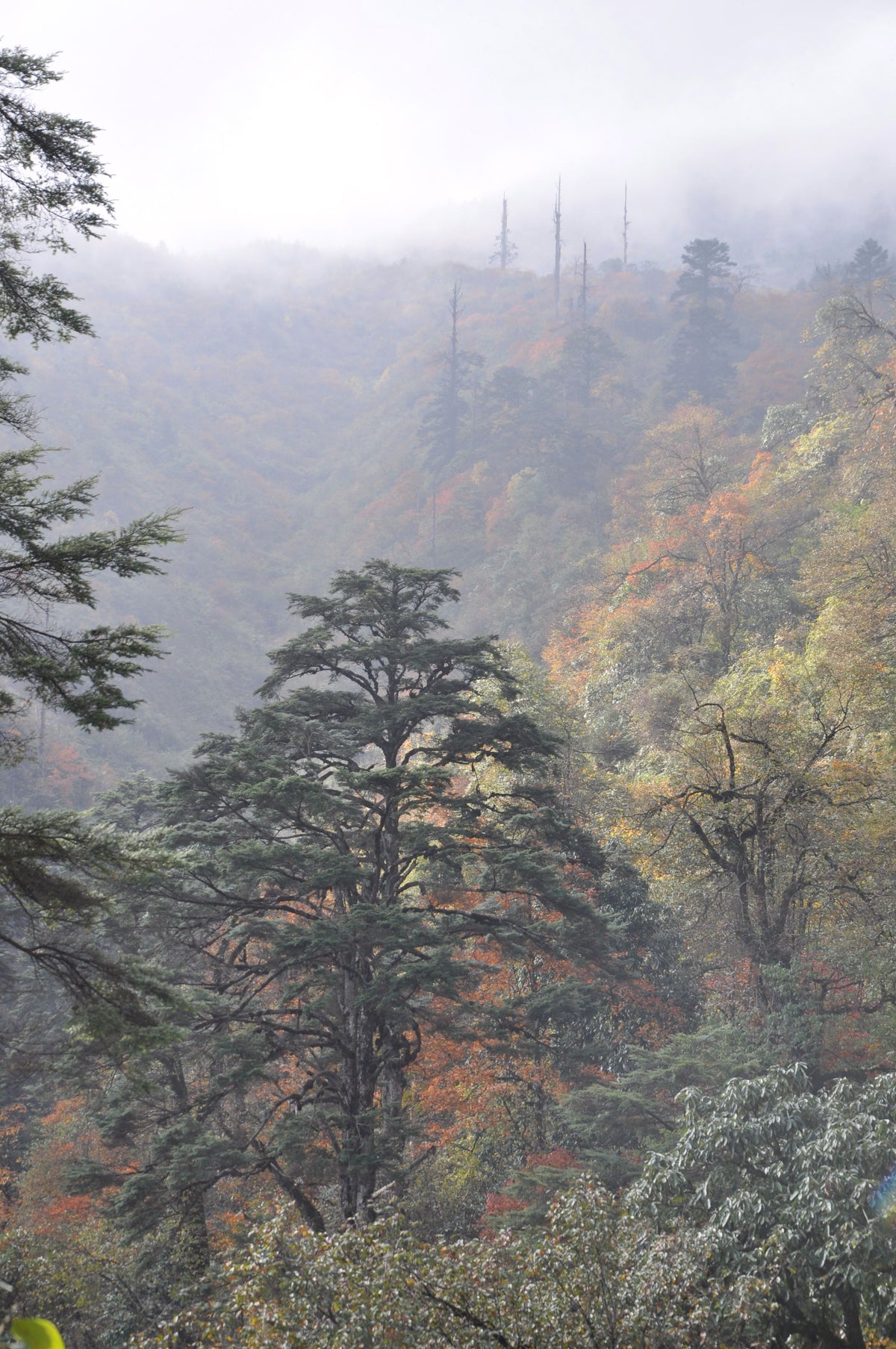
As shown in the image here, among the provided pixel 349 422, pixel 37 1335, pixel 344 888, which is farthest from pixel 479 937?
pixel 349 422

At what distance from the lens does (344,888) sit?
1739cm

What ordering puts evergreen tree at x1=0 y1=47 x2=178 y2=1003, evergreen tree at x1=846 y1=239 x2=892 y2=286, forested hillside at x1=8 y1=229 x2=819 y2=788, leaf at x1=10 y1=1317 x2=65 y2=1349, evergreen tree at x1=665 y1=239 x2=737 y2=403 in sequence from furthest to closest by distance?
evergreen tree at x1=846 y1=239 x2=892 y2=286, evergreen tree at x1=665 y1=239 x2=737 y2=403, forested hillside at x1=8 y1=229 x2=819 y2=788, evergreen tree at x1=0 y1=47 x2=178 y2=1003, leaf at x1=10 y1=1317 x2=65 y2=1349

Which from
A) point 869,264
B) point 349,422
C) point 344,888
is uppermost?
point 349,422

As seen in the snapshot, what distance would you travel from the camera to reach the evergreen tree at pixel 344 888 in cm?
1517

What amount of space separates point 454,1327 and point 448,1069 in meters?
15.8

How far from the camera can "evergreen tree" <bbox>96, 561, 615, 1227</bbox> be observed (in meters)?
15.2

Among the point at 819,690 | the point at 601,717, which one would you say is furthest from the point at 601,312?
the point at 819,690

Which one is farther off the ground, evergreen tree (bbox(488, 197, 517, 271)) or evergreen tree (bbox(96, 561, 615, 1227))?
evergreen tree (bbox(488, 197, 517, 271))

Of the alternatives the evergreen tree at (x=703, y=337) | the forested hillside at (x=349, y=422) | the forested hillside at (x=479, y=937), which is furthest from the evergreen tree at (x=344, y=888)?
the evergreen tree at (x=703, y=337)

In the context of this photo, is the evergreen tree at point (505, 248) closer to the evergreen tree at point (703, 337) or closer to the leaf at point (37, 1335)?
the evergreen tree at point (703, 337)

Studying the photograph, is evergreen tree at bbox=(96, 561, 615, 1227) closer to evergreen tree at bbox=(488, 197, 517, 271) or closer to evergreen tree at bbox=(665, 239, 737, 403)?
evergreen tree at bbox=(665, 239, 737, 403)

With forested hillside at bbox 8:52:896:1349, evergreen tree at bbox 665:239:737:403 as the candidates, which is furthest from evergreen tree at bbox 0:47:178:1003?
evergreen tree at bbox 665:239:737:403

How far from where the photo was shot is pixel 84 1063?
15.2 metres

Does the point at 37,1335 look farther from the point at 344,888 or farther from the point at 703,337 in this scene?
the point at 703,337
